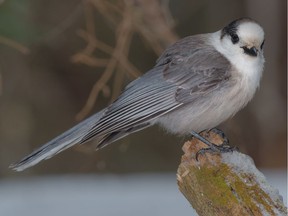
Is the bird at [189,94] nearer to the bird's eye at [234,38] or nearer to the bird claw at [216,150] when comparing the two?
the bird's eye at [234,38]

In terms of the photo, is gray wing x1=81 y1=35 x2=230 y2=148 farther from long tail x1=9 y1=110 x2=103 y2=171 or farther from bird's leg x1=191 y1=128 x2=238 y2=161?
bird's leg x1=191 y1=128 x2=238 y2=161

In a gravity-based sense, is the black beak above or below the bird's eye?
below

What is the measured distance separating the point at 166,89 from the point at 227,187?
102 cm

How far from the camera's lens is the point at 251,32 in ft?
13.4

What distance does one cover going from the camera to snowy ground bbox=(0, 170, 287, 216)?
200 inches

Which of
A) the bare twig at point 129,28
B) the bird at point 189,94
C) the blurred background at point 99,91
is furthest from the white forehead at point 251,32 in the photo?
the blurred background at point 99,91

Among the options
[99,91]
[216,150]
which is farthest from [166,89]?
[99,91]

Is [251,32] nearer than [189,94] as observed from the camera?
Yes

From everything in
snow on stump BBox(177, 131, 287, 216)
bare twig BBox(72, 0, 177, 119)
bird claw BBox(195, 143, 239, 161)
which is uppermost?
bare twig BBox(72, 0, 177, 119)

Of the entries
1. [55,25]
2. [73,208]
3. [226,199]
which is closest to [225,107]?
[226,199]

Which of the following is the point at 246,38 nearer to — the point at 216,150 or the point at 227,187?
the point at 216,150

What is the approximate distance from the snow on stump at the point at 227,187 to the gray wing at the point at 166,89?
539 mm

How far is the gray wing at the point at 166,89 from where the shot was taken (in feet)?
13.5

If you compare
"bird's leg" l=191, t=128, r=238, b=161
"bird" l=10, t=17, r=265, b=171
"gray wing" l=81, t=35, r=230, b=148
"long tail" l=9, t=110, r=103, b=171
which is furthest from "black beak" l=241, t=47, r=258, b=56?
"long tail" l=9, t=110, r=103, b=171
